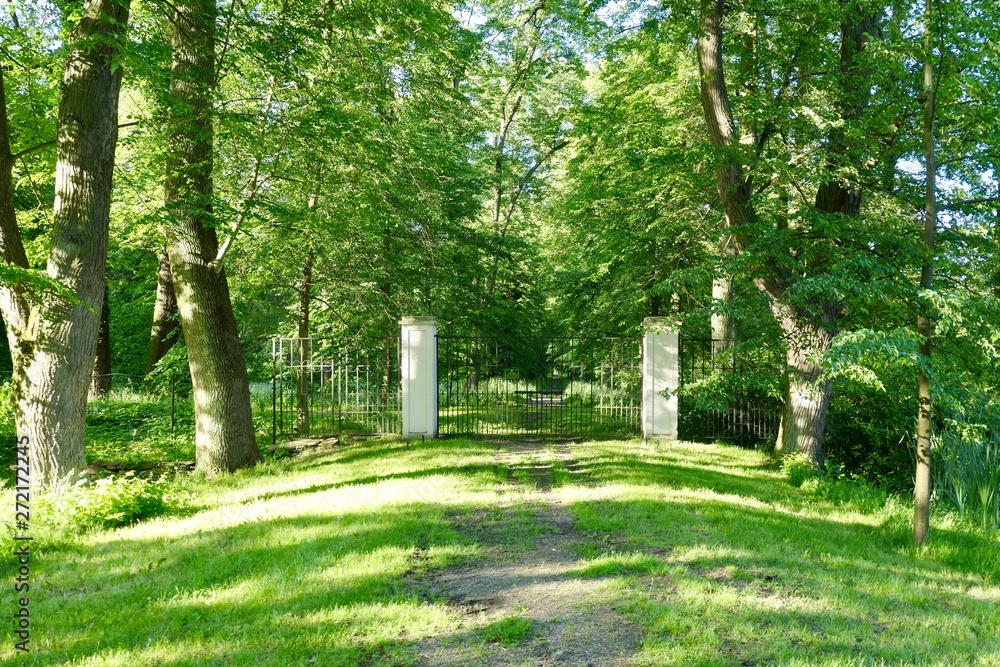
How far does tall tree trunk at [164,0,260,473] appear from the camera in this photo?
8664 millimetres

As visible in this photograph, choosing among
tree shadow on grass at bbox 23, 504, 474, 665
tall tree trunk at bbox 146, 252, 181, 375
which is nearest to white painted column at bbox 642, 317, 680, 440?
tree shadow on grass at bbox 23, 504, 474, 665

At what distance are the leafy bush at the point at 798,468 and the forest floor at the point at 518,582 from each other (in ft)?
3.80

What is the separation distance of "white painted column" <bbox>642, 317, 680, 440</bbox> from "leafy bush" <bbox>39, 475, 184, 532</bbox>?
298 inches

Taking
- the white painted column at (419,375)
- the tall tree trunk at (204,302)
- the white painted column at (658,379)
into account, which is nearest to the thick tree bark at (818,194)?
the white painted column at (658,379)

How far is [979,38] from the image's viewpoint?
687cm

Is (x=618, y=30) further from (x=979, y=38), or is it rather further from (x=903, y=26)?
(x=979, y=38)

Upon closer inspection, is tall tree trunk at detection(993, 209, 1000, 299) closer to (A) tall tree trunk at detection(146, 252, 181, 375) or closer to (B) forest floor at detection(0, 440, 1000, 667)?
(B) forest floor at detection(0, 440, 1000, 667)

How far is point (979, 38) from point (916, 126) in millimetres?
1586

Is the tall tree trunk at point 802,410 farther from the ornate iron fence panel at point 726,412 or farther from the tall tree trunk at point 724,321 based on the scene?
the tall tree trunk at point 724,321

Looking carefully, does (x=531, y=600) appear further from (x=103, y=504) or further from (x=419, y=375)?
(x=419, y=375)

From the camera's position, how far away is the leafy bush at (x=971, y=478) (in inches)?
281

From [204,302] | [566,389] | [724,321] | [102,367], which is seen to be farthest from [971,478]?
[102,367]

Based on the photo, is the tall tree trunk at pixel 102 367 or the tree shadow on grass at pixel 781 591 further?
the tall tree trunk at pixel 102 367

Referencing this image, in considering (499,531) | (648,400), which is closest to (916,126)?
(648,400)
